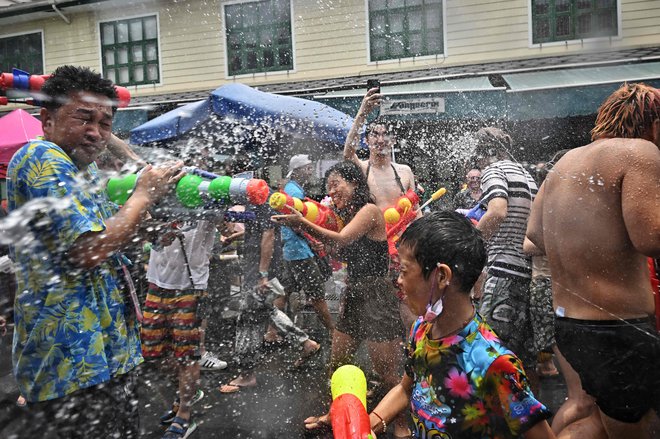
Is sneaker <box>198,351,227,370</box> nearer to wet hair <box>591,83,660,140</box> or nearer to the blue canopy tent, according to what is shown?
the blue canopy tent

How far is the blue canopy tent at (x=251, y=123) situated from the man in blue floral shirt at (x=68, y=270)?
3.03 metres

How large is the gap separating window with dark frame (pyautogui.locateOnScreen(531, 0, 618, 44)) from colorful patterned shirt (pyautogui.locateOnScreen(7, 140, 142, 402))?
8.78 m

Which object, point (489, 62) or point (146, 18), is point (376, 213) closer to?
point (489, 62)

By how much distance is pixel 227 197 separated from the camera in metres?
2.54

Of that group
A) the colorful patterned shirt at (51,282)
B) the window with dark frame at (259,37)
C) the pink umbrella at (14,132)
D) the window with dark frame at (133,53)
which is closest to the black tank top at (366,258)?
the colorful patterned shirt at (51,282)

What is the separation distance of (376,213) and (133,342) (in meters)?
1.79

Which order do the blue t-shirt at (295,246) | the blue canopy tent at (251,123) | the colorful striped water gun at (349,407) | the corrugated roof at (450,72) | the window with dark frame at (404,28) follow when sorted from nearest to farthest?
the colorful striped water gun at (349,407) < the blue t-shirt at (295,246) < the blue canopy tent at (251,123) < the corrugated roof at (450,72) < the window with dark frame at (404,28)

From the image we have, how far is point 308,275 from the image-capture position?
4684mm

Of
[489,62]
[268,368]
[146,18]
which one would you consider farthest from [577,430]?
[146,18]

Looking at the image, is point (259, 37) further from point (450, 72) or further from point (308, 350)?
point (308, 350)

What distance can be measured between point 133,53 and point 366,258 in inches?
346

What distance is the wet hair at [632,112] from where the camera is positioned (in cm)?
217

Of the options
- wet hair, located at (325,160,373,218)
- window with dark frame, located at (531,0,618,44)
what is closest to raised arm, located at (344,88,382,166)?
wet hair, located at (325,160,373,218)

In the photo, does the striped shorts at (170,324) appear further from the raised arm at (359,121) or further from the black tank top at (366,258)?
the raised arm at (359,121)
